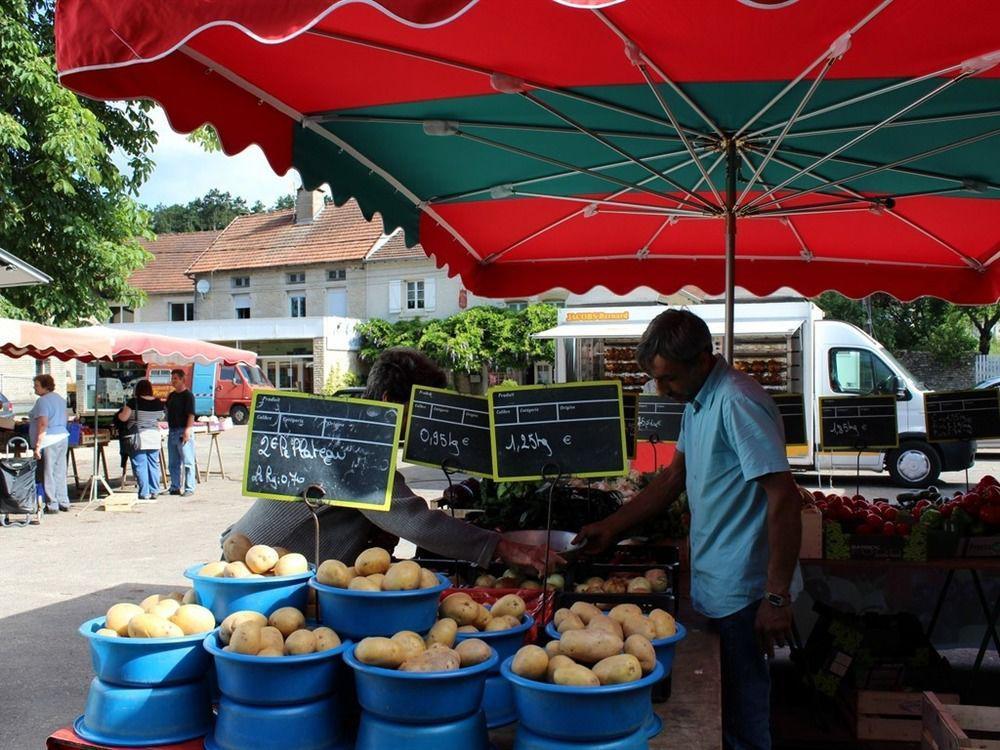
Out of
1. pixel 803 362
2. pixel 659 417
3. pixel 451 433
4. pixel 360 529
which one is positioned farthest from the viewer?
pixel 803 362

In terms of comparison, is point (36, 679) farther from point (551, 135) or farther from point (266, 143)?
point (551, 135)

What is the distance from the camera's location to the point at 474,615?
83.5 inches

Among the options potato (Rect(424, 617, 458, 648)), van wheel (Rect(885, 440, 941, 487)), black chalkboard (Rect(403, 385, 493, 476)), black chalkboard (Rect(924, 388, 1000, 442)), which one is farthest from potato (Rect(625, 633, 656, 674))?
van wheel (Rect(885, 440, 941, 487))

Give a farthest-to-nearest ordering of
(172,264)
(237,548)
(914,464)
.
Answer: (172,264), (914,464), (237,548)

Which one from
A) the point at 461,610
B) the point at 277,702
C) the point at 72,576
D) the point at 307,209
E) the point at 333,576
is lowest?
the point at 72,576

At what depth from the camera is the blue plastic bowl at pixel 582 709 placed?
164 centimetres

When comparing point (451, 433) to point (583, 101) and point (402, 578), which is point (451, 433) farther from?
point (583, 101)

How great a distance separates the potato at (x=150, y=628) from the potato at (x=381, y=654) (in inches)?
19.2

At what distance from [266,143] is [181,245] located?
43536 mm

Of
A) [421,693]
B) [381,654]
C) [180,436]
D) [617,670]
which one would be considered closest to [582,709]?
[617,670]

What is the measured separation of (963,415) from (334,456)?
4668 mm

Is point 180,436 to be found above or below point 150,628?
below

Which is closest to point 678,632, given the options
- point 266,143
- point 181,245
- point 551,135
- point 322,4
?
point 322,4

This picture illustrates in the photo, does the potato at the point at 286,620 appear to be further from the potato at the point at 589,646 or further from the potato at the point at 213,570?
the potato at the point at 589,646
